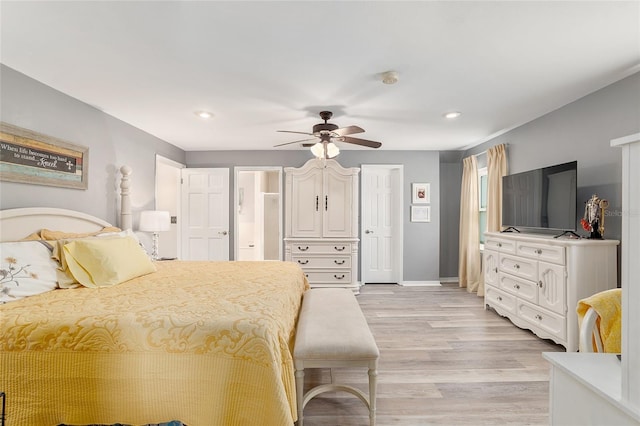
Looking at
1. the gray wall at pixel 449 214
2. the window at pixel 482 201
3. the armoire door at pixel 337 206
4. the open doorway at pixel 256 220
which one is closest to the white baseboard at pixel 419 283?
the gray wall at pixel 449 214

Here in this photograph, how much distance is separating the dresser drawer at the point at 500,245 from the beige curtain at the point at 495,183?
1.52 ft

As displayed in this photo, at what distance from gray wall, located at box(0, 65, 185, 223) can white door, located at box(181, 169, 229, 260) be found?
1.03 meters

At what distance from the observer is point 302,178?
480 cm

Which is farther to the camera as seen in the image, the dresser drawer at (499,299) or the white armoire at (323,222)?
the white armoire at (323,222)

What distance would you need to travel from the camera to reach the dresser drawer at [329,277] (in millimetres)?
4691

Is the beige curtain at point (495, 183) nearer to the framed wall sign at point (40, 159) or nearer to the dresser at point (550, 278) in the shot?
the dresser at point (550, 278)

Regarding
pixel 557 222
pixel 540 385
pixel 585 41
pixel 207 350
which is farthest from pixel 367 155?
pixel 207 350

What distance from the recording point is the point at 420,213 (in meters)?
5.29

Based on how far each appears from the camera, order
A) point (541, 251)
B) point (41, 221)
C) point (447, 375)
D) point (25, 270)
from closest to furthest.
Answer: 1. point (25, 270)
2. point (447, 375)
3. point (41, 221)
4. point (541, 251)

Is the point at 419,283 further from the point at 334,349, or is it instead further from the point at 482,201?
the point at 334,349

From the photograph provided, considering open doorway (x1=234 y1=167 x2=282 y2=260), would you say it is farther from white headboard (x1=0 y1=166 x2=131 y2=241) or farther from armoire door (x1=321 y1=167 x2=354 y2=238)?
white headboard (x1=0 y1=166 x2=131 y2=241)

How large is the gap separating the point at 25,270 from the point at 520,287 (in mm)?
4308

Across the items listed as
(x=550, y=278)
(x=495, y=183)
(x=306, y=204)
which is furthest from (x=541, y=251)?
(x=306, y=204)

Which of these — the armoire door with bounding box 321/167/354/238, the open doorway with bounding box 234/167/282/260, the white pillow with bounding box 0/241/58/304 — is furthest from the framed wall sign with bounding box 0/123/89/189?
the open doorway with bounding box 234/167/282/260
